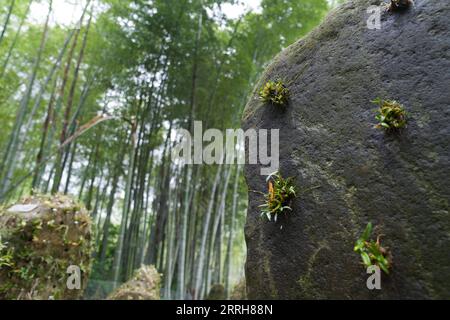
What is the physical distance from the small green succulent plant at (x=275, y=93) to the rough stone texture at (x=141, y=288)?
3.08 m

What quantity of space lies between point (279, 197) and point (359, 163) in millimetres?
380

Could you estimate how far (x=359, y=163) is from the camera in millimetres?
1525

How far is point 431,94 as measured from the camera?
Result: 1.41 meters

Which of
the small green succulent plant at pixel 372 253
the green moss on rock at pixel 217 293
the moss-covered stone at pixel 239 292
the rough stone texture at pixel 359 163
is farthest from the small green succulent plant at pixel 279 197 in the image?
the green moss on rock at pixel 217 293

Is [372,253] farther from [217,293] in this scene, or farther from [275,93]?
[217,293]

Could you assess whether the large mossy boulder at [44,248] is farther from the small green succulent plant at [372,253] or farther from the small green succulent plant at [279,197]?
the small green succulent plant at [372,253]

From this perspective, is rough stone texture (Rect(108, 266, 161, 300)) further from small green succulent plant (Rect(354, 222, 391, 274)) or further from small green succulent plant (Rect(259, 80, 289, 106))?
small green succulent plant (Rect(354, 222, 391, 274))

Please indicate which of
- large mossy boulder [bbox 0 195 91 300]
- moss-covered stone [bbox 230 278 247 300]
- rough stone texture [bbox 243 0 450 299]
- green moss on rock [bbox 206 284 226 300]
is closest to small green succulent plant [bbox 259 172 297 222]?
rough stone texture [bbox 243 0 450 299]

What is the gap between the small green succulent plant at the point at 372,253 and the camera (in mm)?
1291

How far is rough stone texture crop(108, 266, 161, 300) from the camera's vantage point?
416 centimetres

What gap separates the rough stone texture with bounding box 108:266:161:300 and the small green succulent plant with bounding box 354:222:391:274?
3.34 metres

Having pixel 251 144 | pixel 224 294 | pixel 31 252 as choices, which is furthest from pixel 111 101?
pixel 251 144

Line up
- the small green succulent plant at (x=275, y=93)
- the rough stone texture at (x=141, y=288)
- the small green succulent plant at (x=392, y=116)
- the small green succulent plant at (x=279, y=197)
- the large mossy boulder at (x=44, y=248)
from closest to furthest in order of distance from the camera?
the small green succulent plant at (x=392, y=116)
the small green succulent plant at (x=279, y=197)
the small green succulent plant at (x=275, y=93)
the large mossy boulder at (x=44, y=248)
the rough stone texture at (x=141, y=288)

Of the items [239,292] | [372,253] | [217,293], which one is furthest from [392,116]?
[217,293]
